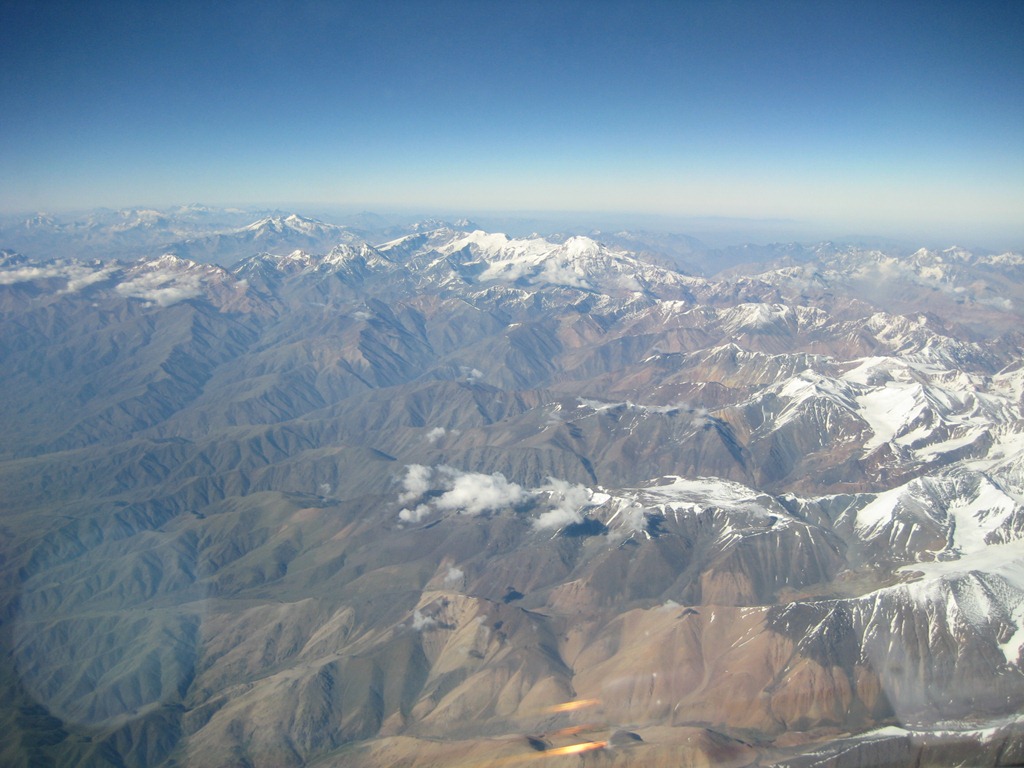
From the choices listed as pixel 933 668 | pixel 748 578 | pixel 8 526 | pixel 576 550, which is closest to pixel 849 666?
pixel 933 668

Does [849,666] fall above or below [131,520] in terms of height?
above

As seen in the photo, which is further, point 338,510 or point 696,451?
point 696,451

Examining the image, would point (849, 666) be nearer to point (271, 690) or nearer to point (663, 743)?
point (663, 743)

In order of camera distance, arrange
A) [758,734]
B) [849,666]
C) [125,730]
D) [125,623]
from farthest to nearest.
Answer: [125,623] < [125,730] < [849,666] < [758,734]

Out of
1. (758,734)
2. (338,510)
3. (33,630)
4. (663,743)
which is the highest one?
(663,743)

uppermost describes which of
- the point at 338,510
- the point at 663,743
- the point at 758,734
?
the point at 663,743

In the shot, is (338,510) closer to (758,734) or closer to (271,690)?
(271,690)

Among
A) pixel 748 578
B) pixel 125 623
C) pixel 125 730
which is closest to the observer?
pixel 125 730

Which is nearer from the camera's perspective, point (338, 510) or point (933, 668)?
point (933, 668)

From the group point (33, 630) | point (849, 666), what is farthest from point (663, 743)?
point (33, 630)
